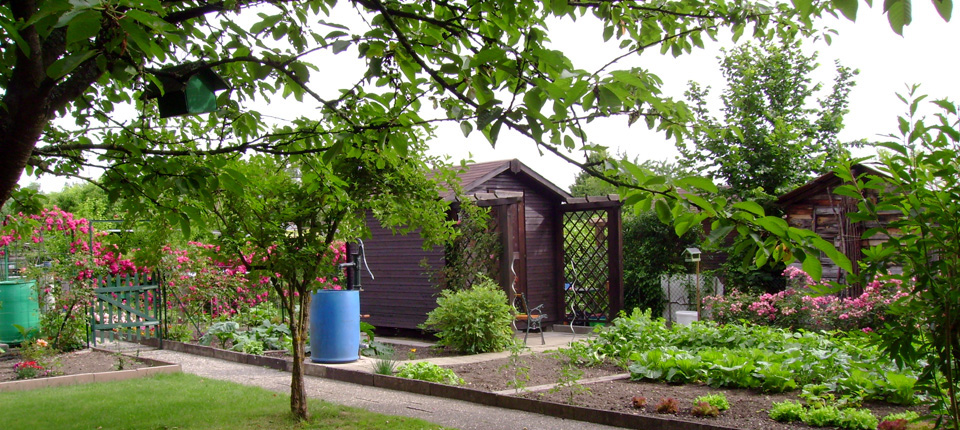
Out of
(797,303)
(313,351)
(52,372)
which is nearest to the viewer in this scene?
(52,372)

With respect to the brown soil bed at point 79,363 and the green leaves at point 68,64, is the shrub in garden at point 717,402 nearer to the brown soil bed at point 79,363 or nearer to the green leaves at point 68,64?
the green leaves at point 68,64

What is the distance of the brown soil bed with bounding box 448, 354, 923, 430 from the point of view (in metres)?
4.83

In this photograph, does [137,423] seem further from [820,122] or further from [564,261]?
[820,122]

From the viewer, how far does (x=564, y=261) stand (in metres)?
12.6

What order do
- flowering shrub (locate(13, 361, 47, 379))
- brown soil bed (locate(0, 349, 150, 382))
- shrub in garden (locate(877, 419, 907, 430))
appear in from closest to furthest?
1. shrub in garden (locate(877, 419, 907, 430))
2. flowering shrub (locate(13, 361, 47, 379))
3. brown soil bed (locate(0, 349, 150, 382))

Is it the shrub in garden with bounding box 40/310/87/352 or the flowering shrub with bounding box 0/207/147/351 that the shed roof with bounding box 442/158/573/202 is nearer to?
the flowering shrub with bounding box 0/207/147/351

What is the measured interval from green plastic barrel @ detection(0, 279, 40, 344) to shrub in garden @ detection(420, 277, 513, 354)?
218 inches

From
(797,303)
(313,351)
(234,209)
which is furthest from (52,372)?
(797,303)

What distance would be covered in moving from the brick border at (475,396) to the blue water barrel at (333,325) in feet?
0.91

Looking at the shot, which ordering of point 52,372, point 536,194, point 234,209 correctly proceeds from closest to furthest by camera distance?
1. point 234,209
2. point 52,372
3. point 536,194

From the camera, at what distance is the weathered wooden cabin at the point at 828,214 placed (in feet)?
35.9

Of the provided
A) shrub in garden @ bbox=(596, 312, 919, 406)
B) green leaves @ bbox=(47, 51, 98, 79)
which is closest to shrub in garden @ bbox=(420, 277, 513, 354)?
shrub in garden @ bbox=(596, 312, 919, 406)

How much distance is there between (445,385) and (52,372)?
408 centimetres

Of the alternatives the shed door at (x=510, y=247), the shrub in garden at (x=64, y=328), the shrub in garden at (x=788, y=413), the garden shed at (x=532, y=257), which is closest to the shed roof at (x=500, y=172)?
the garden shed at (x=532, y=257)
